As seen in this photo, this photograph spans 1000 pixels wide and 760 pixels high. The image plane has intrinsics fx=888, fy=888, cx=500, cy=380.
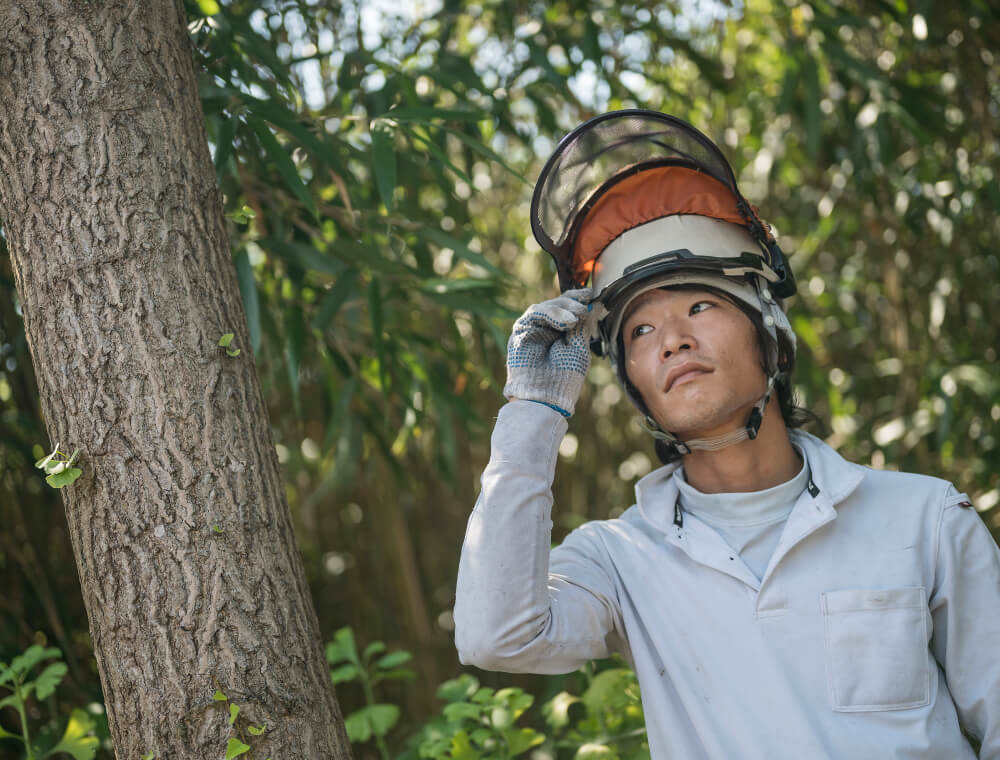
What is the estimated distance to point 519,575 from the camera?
4.48ft

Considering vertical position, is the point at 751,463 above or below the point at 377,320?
below

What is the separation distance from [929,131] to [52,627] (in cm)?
307

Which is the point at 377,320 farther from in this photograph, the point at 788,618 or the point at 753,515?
the point at 788,618

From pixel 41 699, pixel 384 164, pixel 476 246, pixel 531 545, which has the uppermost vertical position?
pixel 476 246

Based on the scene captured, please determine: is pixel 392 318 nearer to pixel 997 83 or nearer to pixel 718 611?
pixel 718 611

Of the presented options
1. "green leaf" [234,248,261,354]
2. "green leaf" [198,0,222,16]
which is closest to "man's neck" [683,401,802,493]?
"green leaf" [234,248,261,354]

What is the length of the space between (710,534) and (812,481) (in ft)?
0.68

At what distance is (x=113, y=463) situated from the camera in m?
1.34

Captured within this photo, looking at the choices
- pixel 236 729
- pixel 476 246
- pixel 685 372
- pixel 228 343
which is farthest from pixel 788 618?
pixel 476 246

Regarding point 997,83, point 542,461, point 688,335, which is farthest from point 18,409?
point 997,83

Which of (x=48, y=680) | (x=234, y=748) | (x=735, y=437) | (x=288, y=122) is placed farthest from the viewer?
(x=288, y=122)

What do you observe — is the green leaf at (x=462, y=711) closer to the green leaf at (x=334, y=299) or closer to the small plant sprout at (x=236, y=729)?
the small plant sprout at (x=236, y=729)

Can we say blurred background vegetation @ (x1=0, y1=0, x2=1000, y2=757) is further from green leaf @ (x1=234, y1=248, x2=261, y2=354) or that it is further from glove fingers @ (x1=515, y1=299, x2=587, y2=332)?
glove fingers @ (x1=515, y1=299, x2=587, y2=332)

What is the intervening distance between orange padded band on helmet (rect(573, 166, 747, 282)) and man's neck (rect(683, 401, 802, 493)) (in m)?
0.40
